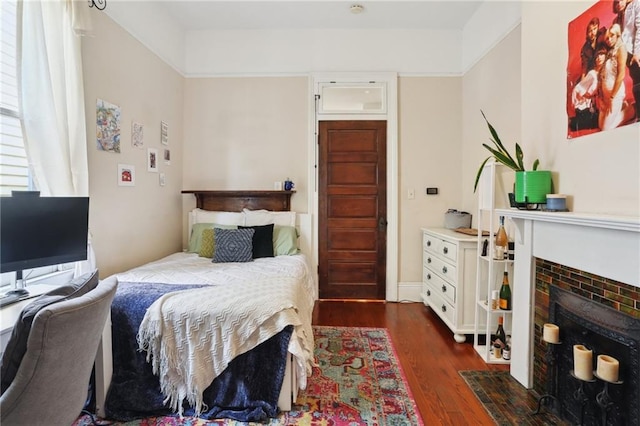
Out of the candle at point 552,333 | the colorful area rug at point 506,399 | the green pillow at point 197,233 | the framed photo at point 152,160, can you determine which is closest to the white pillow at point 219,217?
the green pillow at point 197,233

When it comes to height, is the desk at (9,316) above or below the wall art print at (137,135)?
below

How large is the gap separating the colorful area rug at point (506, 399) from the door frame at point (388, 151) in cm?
158

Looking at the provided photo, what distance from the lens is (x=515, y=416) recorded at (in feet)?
5.61

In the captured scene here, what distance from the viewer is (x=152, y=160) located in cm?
303

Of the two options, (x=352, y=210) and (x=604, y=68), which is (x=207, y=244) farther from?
(x=604, y=68)

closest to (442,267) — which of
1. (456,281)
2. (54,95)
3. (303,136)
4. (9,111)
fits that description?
(456,281)

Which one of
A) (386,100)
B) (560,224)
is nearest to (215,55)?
(386,100)

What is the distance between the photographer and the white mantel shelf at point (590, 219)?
1.17 metres

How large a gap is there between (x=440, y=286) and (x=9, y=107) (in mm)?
3416

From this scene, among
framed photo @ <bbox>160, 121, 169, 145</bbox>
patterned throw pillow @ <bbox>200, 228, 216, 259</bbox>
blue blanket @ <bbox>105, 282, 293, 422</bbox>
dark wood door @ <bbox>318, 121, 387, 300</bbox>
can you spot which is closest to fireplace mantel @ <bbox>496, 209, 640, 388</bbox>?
blue blanket @ <bbox>105, 282, 293, 422</bbox>

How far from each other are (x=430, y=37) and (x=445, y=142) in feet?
4.01

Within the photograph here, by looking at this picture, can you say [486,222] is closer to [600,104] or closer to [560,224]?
[560,224]

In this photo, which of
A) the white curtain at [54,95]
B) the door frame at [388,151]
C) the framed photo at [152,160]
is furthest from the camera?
the door frame at [388,151]

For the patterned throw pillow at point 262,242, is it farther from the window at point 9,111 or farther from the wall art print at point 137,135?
the window at point 9,111
